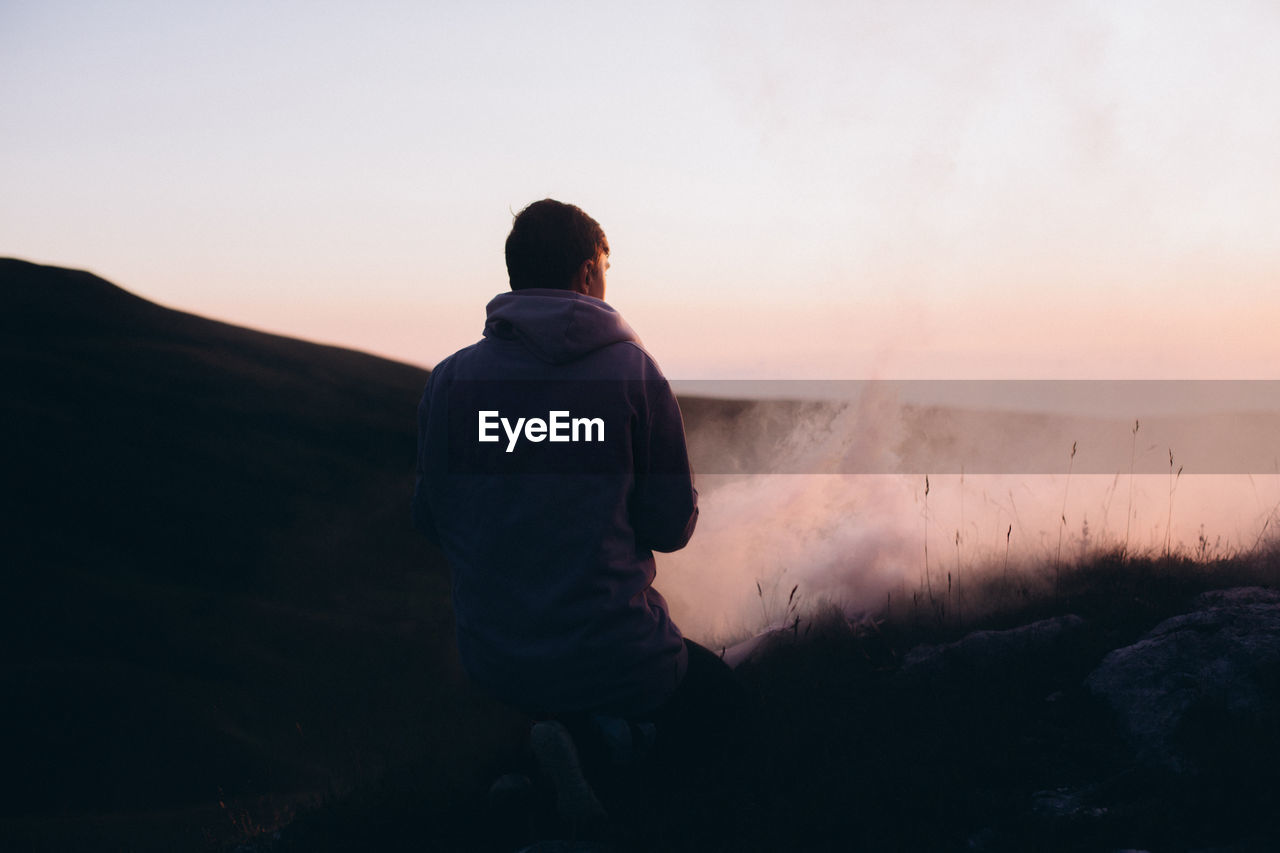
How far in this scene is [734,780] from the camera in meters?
3.37

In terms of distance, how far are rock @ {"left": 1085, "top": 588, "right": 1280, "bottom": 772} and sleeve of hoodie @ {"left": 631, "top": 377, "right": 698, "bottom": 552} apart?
80.6 inches

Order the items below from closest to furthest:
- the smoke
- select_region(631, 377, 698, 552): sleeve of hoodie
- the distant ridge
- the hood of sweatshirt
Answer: the hood of sweatshirt < select_region(631, 377, 698, 552): sleeve of hoodie < the smoke < the distant ridge

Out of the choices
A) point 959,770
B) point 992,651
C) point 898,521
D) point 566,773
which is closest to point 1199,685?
point 992,651

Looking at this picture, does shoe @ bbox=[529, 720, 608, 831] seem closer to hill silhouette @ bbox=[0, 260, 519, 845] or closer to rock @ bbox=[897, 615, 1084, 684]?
hill silhouette @ bbox=[0, 260, 519, 845]

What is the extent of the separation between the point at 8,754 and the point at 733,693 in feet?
31.0

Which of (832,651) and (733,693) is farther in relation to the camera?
(832,651)

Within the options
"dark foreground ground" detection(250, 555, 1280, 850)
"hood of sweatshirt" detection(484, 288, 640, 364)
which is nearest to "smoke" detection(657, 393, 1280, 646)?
"dark foreground ground" detection(250, 555, 1280, 850)

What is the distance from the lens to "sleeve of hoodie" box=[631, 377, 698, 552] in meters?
2.88

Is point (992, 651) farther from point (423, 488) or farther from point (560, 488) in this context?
point (423, 488)

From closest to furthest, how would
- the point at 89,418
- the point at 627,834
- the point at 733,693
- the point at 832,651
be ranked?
the point at 627,834, the point at 733,693, the point at 832,651, the point at 89,418

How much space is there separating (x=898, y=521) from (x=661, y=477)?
6.02 m

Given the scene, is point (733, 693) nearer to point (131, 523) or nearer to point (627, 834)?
point (627, 834)

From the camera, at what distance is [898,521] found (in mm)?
8320

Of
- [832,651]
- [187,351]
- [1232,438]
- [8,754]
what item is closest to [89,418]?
[187,351]
